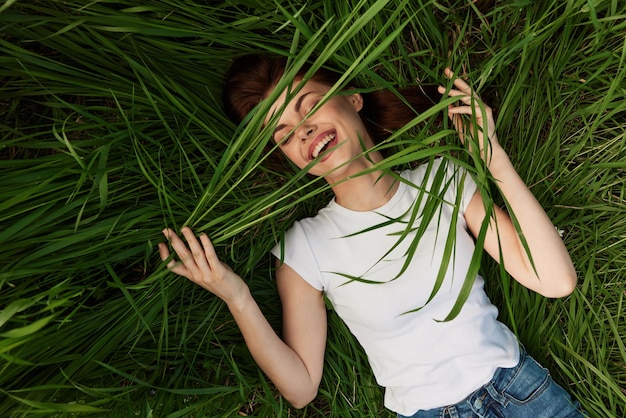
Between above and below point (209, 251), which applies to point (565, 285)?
below

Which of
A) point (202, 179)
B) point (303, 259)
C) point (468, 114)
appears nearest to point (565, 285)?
point (468, 114)

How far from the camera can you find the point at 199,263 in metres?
→ 1.39

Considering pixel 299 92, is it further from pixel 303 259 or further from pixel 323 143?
pixel 303 259

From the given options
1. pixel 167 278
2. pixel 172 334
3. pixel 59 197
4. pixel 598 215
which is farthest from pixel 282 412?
pixel 598 215

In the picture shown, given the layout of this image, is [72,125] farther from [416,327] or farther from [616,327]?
[616,327]

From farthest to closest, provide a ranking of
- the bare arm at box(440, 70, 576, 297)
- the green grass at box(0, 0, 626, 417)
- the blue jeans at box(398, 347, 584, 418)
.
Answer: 1. the blue jeans at box(398, 347, 584, 418)
2. the bare arm at box(440, 70, 576, 297)
3. the green grass at box(0, 0, 626, 417)

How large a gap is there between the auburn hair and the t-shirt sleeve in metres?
0.42

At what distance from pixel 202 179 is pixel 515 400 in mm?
1165

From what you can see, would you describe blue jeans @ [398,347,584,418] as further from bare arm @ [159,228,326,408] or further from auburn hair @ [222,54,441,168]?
auburn hair @ [222,54,441,168]

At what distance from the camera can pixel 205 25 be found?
1564mm

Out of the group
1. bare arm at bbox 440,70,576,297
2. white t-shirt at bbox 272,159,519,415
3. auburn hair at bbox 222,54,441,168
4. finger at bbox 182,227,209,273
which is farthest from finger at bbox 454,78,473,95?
finger at bbox 182,227,209,273

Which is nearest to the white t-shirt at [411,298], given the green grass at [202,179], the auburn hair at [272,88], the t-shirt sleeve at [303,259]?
the t-shirt sleeve at [303,259]

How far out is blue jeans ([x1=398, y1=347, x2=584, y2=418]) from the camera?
61.6 inches

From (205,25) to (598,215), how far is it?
4.52 feet
